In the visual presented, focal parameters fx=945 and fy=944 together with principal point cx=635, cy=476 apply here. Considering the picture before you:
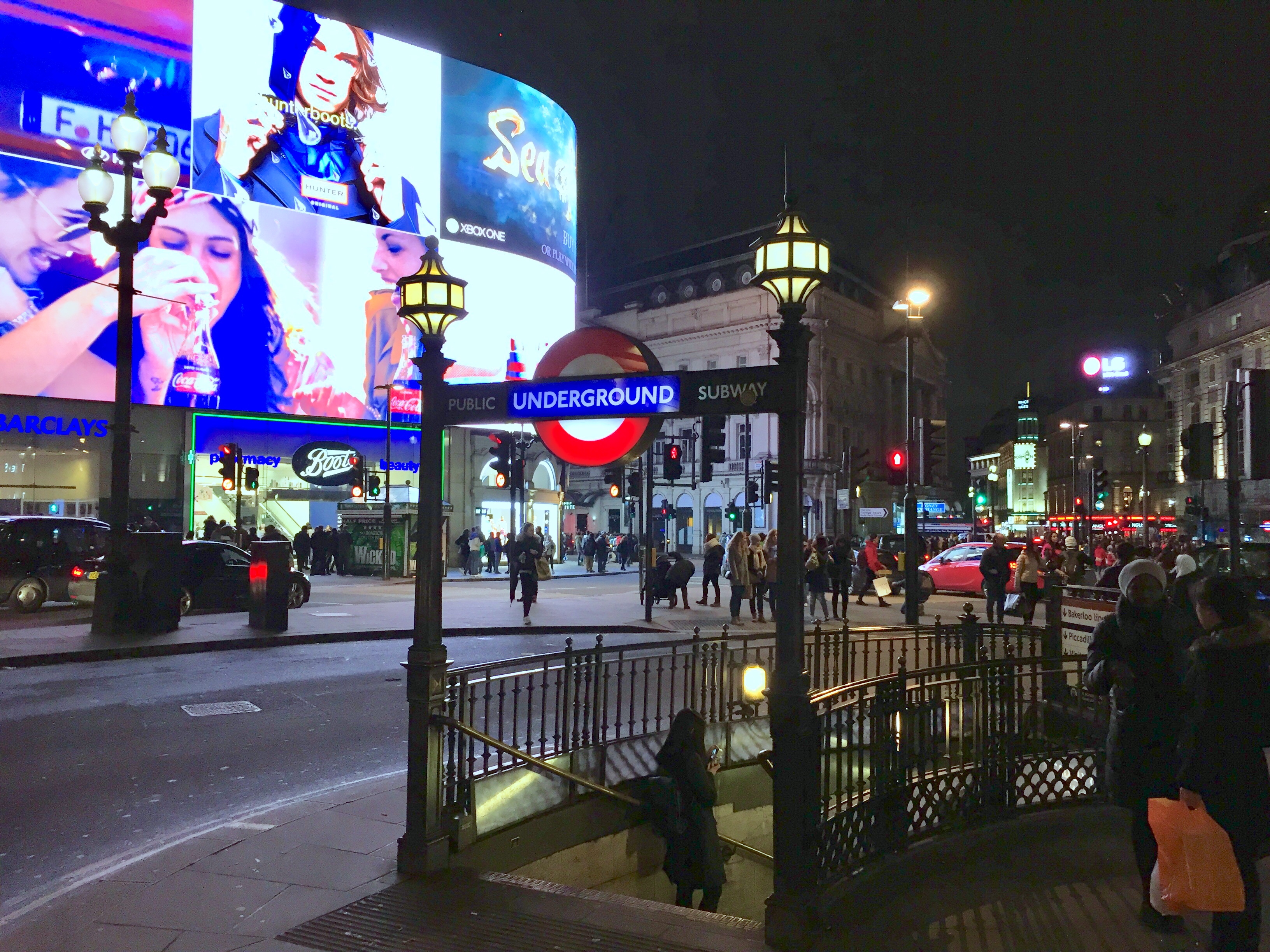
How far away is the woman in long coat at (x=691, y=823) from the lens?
6.50 meters

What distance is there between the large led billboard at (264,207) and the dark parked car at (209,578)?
54.6ft

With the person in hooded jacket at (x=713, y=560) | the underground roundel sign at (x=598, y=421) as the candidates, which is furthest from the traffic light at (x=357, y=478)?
the underground roundel sign at (x=598, y=421)

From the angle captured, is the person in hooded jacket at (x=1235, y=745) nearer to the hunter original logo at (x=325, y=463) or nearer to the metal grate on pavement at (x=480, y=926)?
the metal grate on pavement at (x=480, y=926)

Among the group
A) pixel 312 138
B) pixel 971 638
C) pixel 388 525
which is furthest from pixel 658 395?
pixel 312 138

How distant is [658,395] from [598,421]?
1.53 ft

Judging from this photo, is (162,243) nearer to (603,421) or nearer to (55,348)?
(55,348)

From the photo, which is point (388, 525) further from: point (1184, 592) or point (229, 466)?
point (1184, 592)

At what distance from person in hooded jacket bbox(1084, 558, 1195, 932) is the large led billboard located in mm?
34659

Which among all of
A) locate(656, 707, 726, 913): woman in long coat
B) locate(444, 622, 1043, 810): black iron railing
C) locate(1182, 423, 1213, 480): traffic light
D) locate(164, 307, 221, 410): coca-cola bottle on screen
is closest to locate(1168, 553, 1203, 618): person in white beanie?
locate(444, 622, 1043, 810): black iron railing

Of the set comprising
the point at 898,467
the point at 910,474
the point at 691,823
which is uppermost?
the point at 898,467

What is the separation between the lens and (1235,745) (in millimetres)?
3914

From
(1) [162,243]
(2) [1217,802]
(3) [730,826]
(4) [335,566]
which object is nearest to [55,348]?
(1) [162,243]

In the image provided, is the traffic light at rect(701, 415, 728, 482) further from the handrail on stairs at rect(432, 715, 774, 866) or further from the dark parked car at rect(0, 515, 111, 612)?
the dark parked car at rect(0, 515, 111, 612)

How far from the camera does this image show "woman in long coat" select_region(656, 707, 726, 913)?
650 cm
